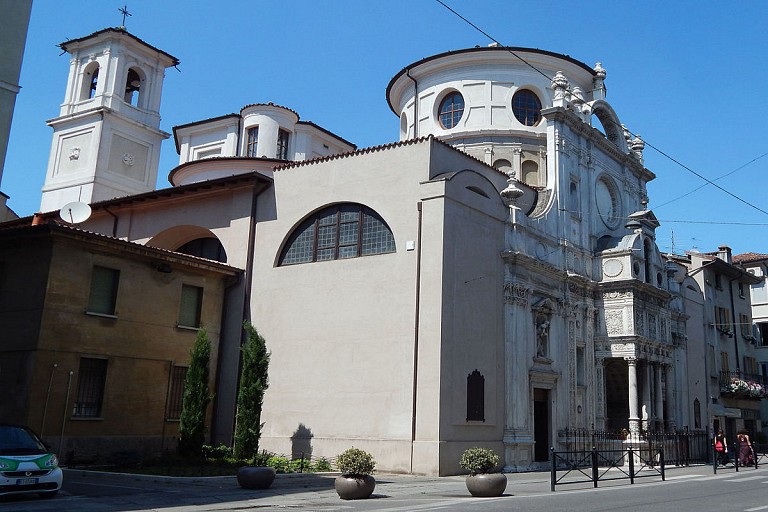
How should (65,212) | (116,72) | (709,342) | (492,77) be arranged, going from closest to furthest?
(65,212) → (492,77) → (116,72) → (709,342)

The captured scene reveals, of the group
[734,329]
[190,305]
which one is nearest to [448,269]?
[190,305]

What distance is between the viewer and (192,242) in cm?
2972

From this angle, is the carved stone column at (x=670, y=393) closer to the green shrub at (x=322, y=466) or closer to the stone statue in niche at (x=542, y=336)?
the stone statue in niche at (x=542, y=336)

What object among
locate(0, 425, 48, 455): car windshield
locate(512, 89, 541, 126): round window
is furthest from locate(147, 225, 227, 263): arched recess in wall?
locate(512, 89, 541, 126): round window

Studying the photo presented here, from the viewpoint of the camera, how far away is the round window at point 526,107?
3284 centimetres

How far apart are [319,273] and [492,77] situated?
555 inches

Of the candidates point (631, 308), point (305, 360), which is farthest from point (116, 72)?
point (631, 308)

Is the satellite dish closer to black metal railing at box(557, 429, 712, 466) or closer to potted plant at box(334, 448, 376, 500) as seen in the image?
potted plant at box(334, 448, 376, 500)

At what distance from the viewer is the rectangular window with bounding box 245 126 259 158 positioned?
38.6 metres

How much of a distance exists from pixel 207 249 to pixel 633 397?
18353 millimetres

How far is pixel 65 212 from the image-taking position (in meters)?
26.1

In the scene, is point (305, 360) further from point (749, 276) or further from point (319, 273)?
point (749, 276)

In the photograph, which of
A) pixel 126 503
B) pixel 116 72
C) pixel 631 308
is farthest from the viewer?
pixel 116 72

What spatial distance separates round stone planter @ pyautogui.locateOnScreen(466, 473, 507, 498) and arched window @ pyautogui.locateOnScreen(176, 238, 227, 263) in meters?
15.8
